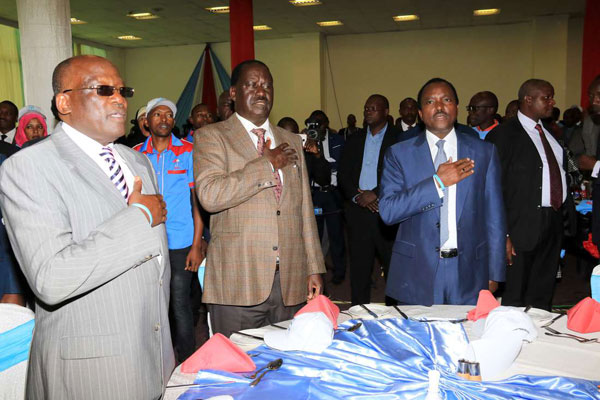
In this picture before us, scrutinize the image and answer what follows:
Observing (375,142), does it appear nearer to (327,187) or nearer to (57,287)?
(327,187)

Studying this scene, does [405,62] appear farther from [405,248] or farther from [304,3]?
[405,248]

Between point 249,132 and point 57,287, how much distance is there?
1.34m

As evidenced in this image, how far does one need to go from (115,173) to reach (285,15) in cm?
1135

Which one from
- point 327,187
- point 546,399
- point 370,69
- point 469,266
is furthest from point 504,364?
point 370,69

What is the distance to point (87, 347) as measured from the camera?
5.10 ft

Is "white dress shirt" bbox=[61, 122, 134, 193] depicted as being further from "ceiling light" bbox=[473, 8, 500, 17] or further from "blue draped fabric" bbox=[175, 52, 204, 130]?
"blue draped fabric" bbox=[175, 52, 204, 130]

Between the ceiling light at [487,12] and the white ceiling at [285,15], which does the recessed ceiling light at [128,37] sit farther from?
the ceiling light at [487,12]

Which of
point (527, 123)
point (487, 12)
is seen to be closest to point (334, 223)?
point (527, 123)

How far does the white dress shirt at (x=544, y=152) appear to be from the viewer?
3.86 metres

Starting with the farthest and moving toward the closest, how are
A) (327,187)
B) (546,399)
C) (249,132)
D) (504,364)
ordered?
(327,187) → (249,132) → (504,364) → (546,399)

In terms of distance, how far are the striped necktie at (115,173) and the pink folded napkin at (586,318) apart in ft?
5.16

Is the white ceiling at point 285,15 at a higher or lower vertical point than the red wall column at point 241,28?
higher

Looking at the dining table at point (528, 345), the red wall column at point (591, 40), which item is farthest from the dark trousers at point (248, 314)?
the red wall column at point (591, 40)

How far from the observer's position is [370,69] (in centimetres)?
1497
